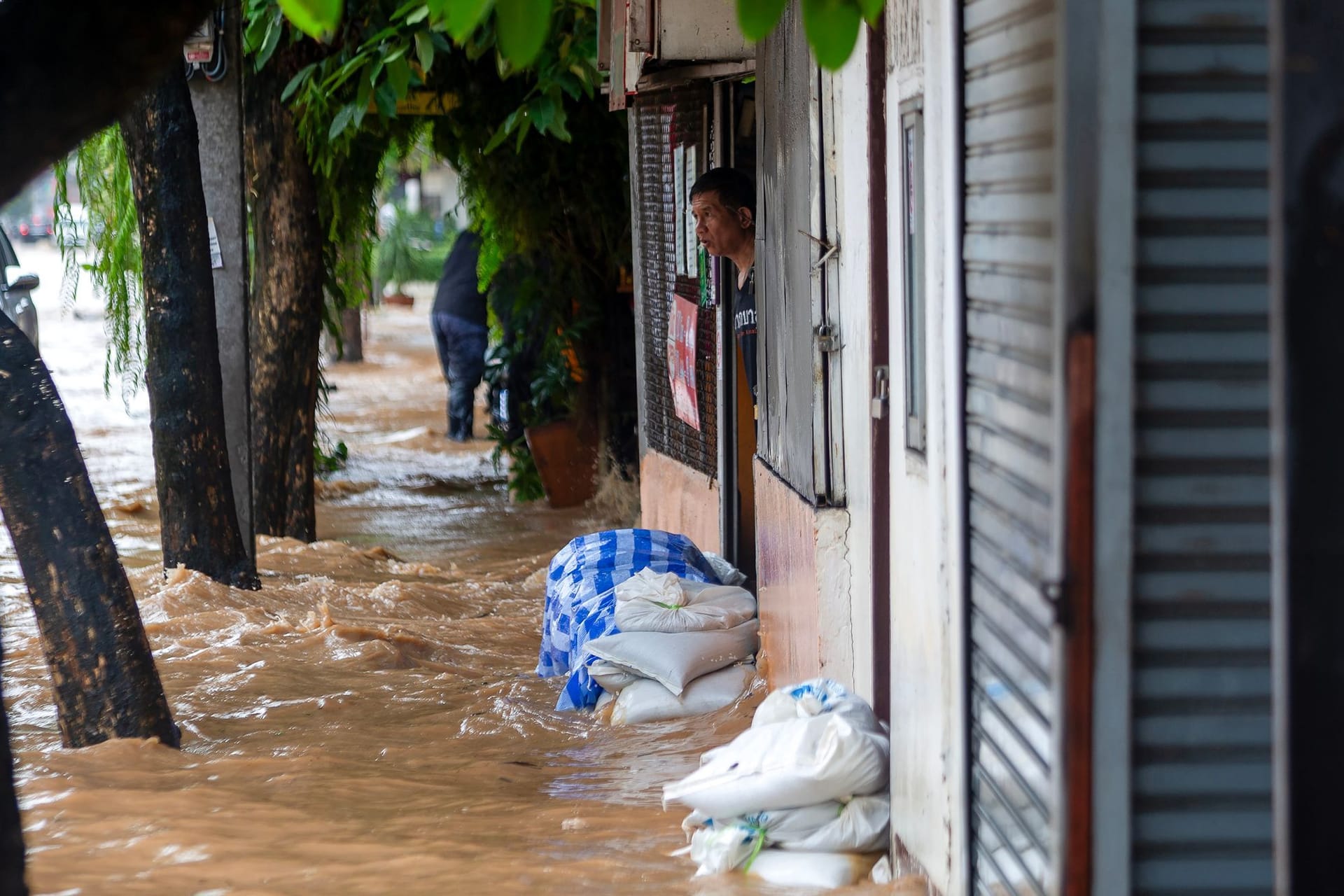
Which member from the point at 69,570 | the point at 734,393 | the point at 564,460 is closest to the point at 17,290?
the point at 564,460

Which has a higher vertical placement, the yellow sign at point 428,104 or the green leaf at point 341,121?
the yellow sign at point 428,104

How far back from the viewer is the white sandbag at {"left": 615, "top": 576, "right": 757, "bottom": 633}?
4.98 meters

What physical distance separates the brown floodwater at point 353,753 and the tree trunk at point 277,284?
55 centimetres

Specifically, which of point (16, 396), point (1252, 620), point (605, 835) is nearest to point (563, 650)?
point (605, 835)

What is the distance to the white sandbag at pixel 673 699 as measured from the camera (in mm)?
4852

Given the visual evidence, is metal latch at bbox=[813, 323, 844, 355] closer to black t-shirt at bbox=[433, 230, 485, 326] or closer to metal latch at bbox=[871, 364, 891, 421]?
metal latch at bbox=[871, 364, 891, 421]

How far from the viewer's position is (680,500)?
6.97 metres

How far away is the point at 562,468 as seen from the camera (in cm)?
1005

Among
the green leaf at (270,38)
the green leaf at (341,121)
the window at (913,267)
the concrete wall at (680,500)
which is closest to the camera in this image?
the window at (913,267)

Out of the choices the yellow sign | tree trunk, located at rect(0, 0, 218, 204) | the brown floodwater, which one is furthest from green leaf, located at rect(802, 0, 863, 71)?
the yellow sign

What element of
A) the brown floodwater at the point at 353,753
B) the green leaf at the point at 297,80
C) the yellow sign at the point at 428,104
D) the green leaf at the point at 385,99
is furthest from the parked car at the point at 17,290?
the green leaf at the point at 385,99

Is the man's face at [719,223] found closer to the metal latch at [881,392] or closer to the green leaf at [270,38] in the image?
the metal latch at [881,392]

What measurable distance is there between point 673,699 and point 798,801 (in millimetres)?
1690

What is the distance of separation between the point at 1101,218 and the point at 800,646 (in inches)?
102
